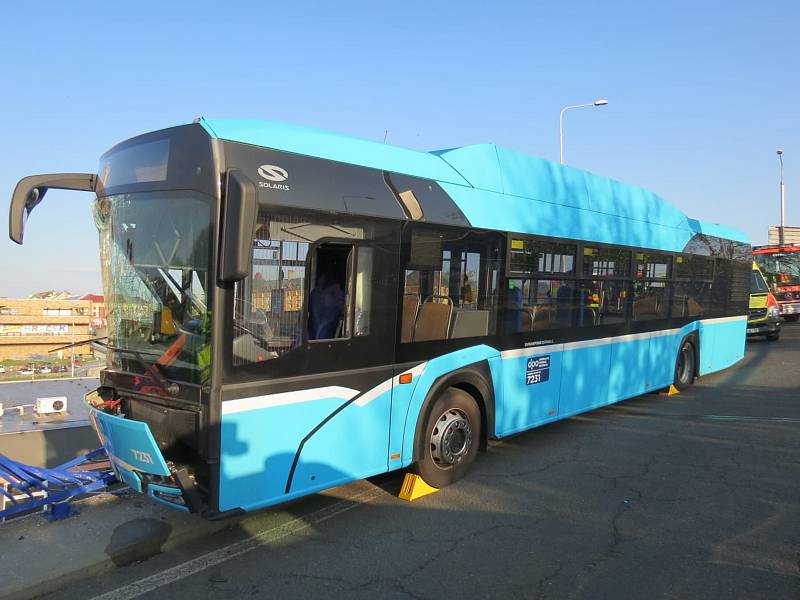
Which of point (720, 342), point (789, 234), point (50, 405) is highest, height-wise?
point (789, 234)

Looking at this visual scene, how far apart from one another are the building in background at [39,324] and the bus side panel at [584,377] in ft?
20.7

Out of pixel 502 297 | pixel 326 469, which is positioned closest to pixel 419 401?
pixel 326 469

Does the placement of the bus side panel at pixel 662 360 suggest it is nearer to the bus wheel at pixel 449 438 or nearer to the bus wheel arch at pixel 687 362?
the bus wheel arch at pixel 687 362

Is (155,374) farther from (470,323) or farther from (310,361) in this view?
(470,323)

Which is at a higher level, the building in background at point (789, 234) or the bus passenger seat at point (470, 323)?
the building in background at point (789, 234)

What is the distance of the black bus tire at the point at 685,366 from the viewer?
33.5 feet

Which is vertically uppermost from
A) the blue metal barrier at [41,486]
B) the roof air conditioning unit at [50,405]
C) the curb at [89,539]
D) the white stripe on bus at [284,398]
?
the white stripe on bus at [284,398]

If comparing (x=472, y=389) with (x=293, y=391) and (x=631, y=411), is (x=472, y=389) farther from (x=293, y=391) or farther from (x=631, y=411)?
(x=631, y=411)

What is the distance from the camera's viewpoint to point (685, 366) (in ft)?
34.6

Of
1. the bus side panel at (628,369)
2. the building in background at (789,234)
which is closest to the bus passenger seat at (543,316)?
the bus side panel at (628,369)

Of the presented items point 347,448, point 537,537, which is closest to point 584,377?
point 537,537

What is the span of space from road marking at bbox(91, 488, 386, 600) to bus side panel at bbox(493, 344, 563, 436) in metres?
1.65

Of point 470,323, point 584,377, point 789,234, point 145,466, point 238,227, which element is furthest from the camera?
point 789,234

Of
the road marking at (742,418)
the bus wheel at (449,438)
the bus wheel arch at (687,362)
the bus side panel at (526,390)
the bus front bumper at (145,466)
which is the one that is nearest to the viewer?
the bus front bumper at (145,466)
